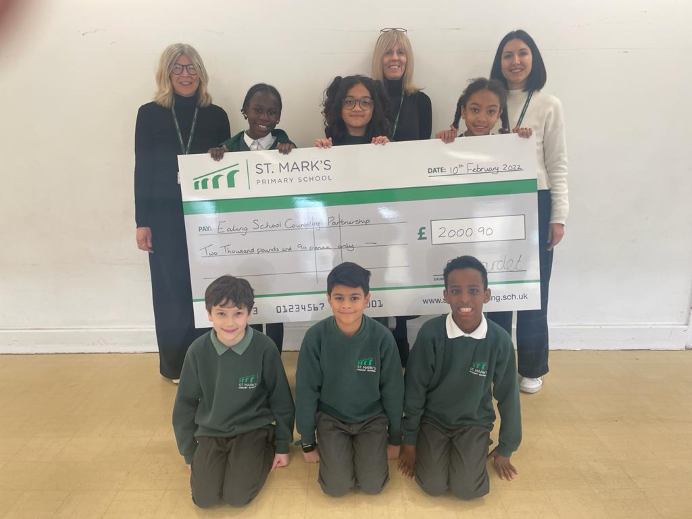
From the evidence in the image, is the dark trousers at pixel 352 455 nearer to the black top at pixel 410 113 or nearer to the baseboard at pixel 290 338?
the baseboard at pixel 290 338

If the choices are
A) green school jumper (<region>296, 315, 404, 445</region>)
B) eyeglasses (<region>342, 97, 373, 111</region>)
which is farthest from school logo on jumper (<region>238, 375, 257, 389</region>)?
eyeglasses (<region>342, 97, 373, 111</region>)

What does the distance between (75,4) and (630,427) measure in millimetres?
3636

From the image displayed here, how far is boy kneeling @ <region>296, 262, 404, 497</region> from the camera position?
5.60 feet

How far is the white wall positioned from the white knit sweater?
48 centimetres

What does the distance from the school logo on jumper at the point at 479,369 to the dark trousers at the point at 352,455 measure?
1.35 feet

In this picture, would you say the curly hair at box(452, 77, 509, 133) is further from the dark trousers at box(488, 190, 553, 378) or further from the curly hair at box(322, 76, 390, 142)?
the dark trousers at box(488, 190, 553, 378)

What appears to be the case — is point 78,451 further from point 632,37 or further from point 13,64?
point 632,37

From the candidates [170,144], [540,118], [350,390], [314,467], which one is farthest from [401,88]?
[314,467]

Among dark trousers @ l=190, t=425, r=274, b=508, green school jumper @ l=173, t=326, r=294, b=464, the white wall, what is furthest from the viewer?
the white wall

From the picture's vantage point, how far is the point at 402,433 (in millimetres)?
1853

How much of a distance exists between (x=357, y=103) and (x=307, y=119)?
627mm

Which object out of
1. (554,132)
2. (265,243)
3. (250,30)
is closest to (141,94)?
(250,30)

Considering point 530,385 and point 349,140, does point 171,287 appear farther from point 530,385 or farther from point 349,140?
point 530,385

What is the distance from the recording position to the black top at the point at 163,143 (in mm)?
2283
